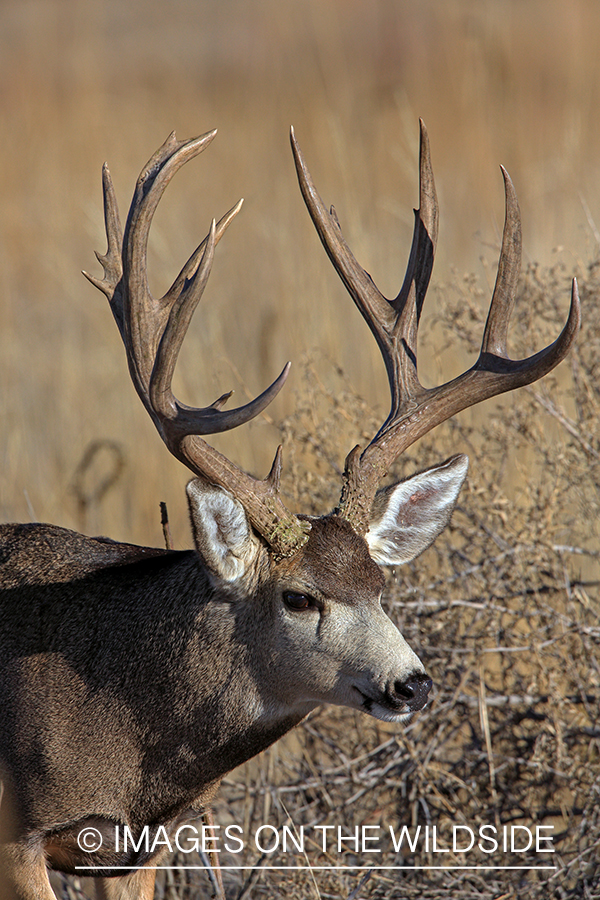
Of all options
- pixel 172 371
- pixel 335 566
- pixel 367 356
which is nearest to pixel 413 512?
pixel 335 566

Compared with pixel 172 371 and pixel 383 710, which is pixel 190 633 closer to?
pixel 383 710

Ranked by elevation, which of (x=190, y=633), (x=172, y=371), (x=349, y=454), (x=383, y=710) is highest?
(x=172, y=371)

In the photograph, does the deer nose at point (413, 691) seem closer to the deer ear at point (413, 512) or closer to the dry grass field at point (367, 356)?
the deer ear at point (413, 512)

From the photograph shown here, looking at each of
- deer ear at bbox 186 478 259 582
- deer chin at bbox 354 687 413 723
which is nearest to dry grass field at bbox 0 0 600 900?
deer chin at bbox 354 687 413 723

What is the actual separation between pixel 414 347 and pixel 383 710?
137 cm

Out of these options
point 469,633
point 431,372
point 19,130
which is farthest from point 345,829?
point 19,130

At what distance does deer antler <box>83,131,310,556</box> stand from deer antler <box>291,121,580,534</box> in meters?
0.27

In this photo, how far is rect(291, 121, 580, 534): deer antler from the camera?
3.62 m

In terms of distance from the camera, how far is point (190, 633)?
3.52m

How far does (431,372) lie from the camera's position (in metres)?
6.39

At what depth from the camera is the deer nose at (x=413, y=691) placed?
3.22m

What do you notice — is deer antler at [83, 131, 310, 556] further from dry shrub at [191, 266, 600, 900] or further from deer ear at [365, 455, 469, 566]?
dry shrub at [191, 266, 600, 900]

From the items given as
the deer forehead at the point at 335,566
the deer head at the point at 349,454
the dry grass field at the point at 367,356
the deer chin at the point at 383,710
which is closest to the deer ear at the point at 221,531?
the deer head at the point at 349,454

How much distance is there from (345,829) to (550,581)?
1371 mm
